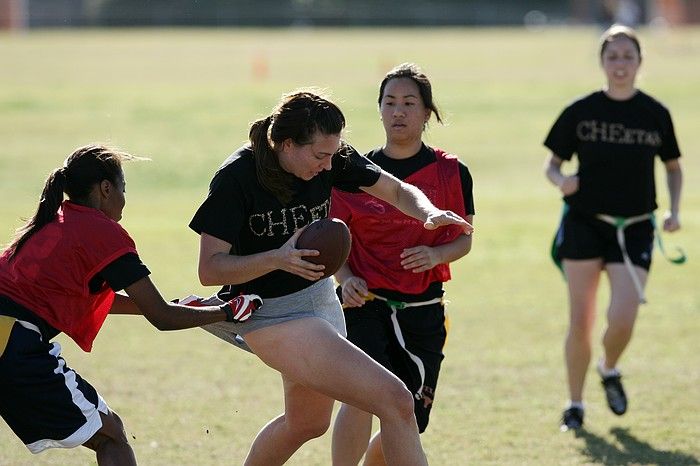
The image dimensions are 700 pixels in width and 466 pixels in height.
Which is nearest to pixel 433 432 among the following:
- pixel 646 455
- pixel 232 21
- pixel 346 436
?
pixel 646 455

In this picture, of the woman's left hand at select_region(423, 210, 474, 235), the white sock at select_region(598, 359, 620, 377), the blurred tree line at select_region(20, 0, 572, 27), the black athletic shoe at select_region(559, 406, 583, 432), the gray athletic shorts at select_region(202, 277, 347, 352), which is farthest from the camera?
the blurred tree line at select_region(20, 0, 572, 27)

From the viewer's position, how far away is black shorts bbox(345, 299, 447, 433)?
17.8ft

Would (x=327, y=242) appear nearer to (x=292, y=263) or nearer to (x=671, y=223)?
(x=292, y=263)

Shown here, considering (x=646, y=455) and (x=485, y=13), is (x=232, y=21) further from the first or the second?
(x=646, y=455)

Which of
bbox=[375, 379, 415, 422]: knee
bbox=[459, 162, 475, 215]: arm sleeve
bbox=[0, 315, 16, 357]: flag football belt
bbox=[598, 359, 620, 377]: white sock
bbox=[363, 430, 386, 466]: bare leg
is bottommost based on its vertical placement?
bbox=[598, 359, 620, 377]: white sock

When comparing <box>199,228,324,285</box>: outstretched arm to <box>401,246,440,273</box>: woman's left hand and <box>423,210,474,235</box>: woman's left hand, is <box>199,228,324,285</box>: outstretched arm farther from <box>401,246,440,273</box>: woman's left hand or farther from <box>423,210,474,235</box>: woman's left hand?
<box>401,246,440,273</box>: woman's left hand

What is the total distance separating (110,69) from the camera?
38.2m

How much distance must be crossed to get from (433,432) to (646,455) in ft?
3.61

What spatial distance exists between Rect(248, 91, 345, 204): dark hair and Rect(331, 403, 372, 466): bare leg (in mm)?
1060

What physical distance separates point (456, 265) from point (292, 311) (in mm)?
8022

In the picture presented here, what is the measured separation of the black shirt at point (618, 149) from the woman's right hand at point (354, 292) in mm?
2090

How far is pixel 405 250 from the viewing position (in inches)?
212

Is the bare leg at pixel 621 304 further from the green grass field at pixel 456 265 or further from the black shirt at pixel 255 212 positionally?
the black shirt at pixel 255 212

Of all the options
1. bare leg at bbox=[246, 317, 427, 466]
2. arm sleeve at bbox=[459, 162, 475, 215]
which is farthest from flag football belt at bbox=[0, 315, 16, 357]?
arm sleeve at bbox=[459, 162, 475, 215]
